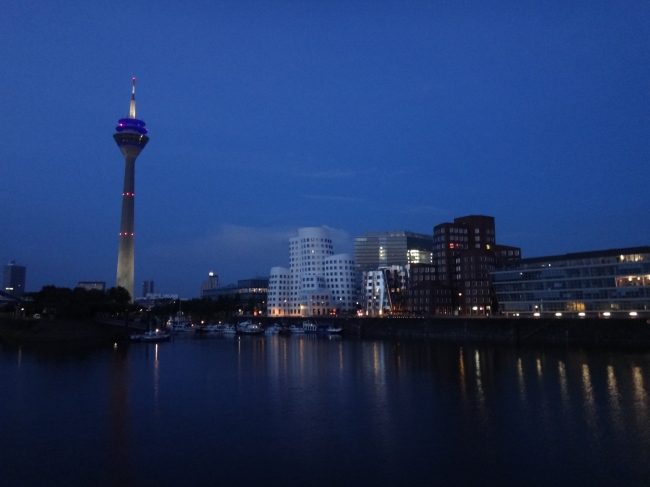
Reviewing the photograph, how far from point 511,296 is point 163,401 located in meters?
63.0

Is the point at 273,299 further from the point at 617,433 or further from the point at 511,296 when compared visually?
the point at 617,433

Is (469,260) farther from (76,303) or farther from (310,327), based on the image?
(76,303)

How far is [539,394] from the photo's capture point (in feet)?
91.9

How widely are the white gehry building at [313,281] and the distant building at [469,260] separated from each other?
3563 cm

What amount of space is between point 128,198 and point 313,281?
47.1m

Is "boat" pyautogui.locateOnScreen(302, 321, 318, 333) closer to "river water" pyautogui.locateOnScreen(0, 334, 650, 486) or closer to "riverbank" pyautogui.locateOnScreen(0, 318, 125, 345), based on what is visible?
"riverbank" pyautogui.locateOnScreen(0, 318, 125, 345)

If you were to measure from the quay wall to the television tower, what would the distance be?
58.0 m

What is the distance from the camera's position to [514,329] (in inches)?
2601

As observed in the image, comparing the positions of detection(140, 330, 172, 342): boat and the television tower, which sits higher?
the television tower

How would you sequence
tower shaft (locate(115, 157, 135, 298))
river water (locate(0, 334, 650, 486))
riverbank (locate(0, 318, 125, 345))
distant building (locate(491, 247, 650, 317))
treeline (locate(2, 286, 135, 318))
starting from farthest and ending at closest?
1. tower shaft (locate(115, 157, 135, 298))
2. treeline (locate(2, 286, 135, 318))
3. riverbank (locate(0, 318, 125, 345))
4. distant building (locate(491, 247, 650, 317))
5. river water (locate(0, 334, 650, 486))

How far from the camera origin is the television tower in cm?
12119

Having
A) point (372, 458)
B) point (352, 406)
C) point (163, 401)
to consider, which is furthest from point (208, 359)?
point (372, 458)

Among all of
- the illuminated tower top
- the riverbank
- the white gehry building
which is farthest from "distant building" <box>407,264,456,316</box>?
the illuminated tower top

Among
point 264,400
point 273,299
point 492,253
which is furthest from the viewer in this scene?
point 273,299
